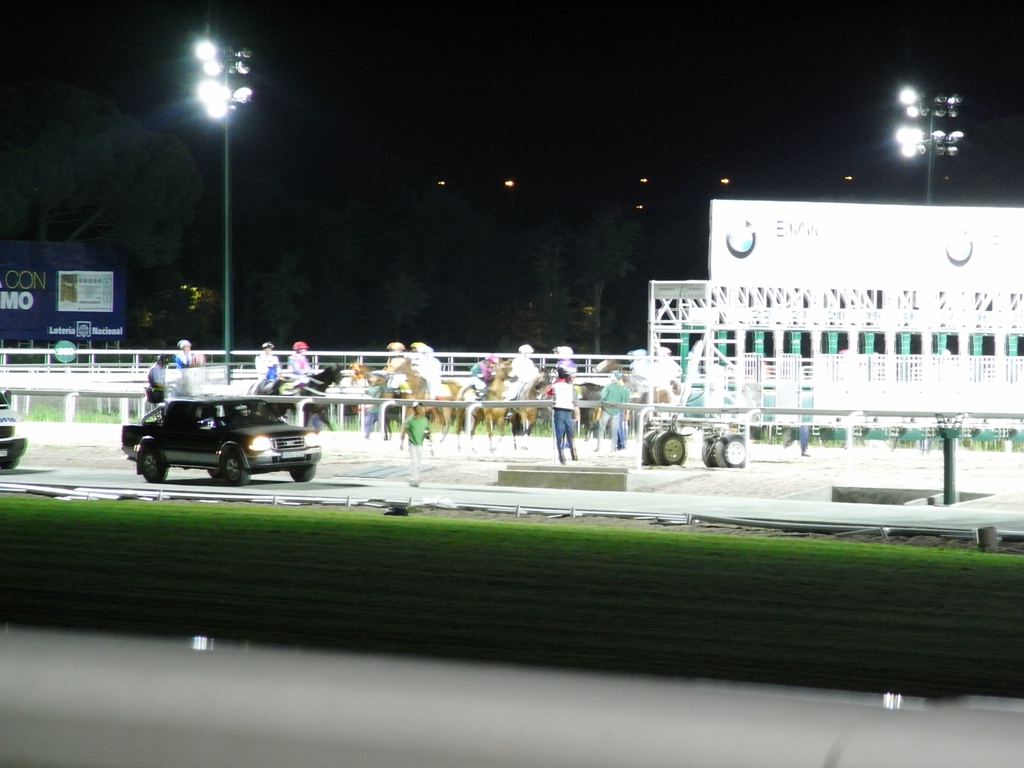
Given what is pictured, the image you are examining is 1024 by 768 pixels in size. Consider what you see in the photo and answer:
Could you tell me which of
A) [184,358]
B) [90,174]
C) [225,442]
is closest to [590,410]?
[184,358]

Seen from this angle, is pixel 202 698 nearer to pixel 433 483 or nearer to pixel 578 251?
pixel 433 483

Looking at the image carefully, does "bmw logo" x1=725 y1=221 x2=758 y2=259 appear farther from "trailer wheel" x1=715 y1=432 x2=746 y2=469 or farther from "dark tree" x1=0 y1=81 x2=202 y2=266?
"dark tree" x1=0 y1=81 x2=202 y2=266

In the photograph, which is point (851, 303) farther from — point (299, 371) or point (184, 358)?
point (184, 358)

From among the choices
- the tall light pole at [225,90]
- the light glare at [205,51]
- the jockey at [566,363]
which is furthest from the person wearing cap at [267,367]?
the light glare at [205,51]

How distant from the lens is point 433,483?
798 inches

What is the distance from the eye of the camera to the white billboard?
88.3 feet

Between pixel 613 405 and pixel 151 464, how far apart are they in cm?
676

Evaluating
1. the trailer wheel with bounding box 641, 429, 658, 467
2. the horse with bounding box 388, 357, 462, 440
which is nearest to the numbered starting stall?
the trailer wheel with bounding box 641, 429, 658, 467

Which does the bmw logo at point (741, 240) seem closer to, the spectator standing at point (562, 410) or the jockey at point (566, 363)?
the jockey at point (566, 363)

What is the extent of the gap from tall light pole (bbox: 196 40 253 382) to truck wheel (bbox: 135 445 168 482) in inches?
310

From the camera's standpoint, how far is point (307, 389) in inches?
1010

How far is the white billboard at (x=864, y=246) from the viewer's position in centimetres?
2691

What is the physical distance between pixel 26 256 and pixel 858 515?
156 ft

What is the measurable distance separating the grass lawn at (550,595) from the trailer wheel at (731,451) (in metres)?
7.88
